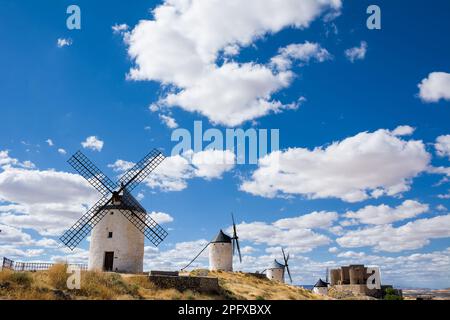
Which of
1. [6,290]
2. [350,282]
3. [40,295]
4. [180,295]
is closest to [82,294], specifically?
[40,295]

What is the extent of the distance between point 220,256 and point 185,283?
1817 cm

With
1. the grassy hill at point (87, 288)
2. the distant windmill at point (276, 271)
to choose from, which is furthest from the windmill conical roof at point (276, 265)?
the grassy hill at point (87, 288)

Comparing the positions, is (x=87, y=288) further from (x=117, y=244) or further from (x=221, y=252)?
(x=221, y=252)

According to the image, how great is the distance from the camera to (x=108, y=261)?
26219 mm

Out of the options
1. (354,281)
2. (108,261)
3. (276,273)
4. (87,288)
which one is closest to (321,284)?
(354,281)

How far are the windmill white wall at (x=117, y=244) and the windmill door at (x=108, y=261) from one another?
7.4 inches

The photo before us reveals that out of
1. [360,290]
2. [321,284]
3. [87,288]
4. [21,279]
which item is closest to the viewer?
[21,279]

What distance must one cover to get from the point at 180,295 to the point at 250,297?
5786 mm

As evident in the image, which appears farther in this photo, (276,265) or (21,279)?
(276,265)

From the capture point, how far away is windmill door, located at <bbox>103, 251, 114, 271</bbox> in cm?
2606

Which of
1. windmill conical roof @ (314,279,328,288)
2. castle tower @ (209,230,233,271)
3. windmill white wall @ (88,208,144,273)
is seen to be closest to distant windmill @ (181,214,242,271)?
castle tower @ (209,230,233,271)

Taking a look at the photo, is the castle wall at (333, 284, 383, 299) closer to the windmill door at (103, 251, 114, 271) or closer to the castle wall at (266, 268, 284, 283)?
the castle wall at (266, 268, 284, 283)

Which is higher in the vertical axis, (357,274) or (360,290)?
(357,274)
